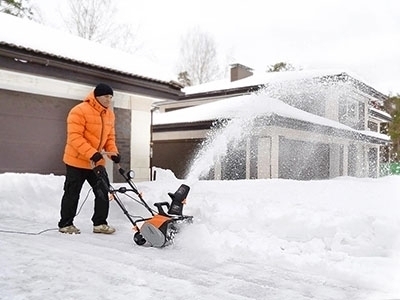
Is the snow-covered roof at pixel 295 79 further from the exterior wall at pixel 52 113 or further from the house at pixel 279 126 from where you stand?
the exterior wall at pixel 52 113

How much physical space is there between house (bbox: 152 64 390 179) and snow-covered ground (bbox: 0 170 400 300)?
32.7 feet

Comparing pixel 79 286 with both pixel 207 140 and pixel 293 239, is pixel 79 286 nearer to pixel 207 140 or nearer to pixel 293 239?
pixel 293 239

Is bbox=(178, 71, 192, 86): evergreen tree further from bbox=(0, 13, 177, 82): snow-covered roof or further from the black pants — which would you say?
the black pants

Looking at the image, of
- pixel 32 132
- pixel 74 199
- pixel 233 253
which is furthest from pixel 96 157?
pixel 32 132

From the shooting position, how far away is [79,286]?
9.08 ft

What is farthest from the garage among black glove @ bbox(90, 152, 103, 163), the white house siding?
the white house siding

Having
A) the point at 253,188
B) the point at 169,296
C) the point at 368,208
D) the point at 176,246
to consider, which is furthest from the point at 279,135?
the point at 169,296

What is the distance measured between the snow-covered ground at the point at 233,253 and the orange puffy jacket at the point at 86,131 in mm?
886

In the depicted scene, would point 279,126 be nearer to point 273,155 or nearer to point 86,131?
point 273,155

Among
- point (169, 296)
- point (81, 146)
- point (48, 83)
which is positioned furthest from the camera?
point (48, 83)

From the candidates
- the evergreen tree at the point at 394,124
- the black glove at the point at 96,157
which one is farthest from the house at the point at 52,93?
the evergreen tree at the point at 394,124

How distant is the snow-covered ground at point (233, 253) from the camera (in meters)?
2.79

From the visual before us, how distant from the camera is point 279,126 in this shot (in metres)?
15.2

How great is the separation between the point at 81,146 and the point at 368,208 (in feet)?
10.7
